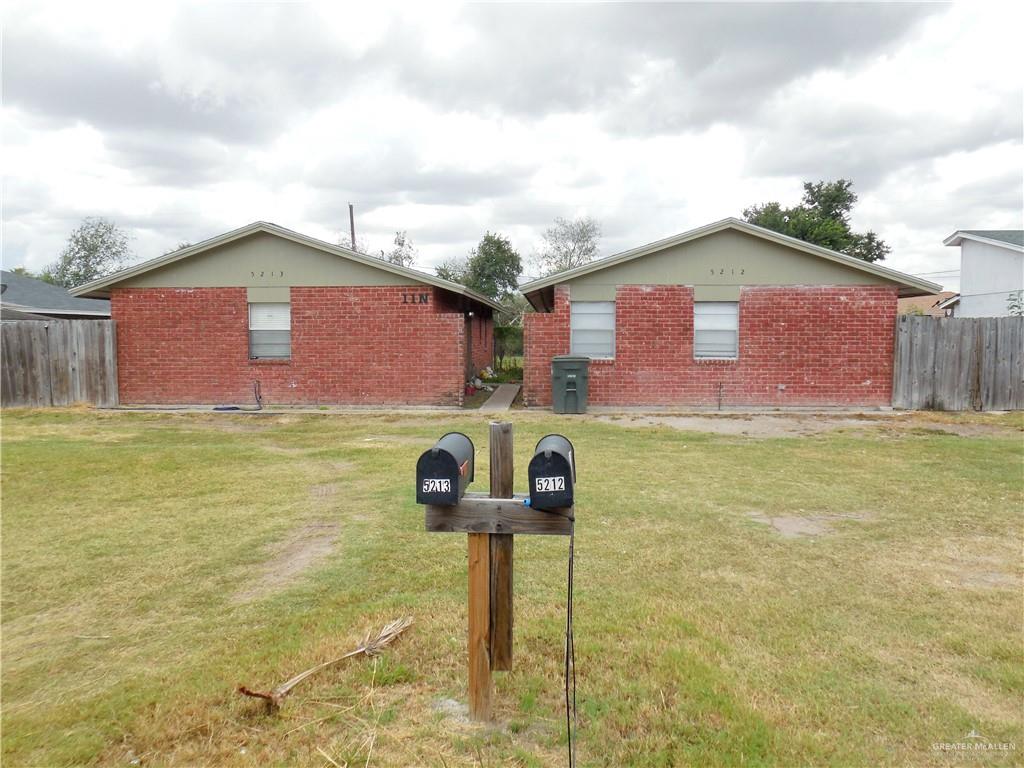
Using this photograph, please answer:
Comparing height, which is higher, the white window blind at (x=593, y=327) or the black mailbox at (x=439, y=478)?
the white window blind at (x=593, y=327)

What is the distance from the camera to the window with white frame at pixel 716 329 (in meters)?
15.9

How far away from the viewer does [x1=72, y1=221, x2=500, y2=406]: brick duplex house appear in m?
16.3

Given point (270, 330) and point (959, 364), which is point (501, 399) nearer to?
point (270, 330)

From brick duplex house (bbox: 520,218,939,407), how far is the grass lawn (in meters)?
7.48

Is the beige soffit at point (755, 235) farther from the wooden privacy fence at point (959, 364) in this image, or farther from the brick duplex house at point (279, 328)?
the brick duplex house at point (279, 328)

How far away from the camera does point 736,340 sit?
52.4ft

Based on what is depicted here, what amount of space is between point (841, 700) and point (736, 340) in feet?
43.8

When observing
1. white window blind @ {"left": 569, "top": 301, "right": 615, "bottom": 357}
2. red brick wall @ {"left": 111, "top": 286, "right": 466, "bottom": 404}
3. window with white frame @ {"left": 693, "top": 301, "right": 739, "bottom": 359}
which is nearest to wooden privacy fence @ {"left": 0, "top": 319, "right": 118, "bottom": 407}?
red brick wall @ {"left": 111, "top": 286, "right": 466, "bottom": 404}

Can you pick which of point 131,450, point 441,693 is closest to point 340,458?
A: point 131,450

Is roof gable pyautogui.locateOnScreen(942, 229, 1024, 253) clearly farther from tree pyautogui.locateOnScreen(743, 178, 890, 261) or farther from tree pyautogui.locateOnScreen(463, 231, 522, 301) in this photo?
tree pyautogui.locateOnScreen(463, 231, 522, 301)

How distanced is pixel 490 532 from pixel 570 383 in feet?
39.9

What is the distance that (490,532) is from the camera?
3.13m

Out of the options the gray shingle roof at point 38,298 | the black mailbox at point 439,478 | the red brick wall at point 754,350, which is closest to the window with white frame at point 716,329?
the red brick wall at point 754,350

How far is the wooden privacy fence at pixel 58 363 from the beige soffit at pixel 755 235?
1012 cm
